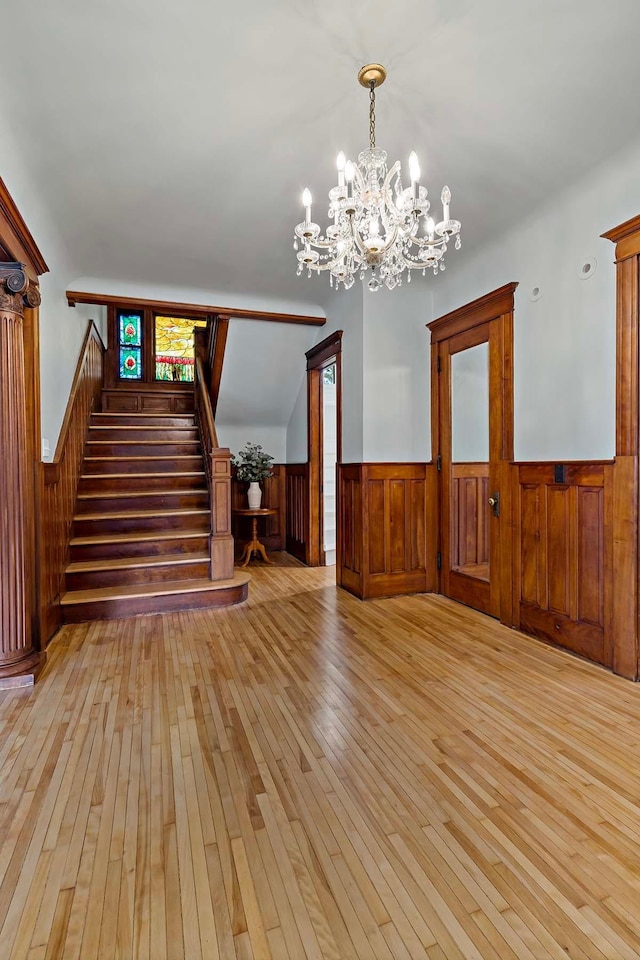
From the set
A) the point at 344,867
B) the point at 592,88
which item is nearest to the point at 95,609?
the point at 344,867

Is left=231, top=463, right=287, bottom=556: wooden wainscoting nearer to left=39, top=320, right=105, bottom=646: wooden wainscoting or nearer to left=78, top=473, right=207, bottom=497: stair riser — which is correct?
left=78, top=473, right=207, bottom=497: stair riser

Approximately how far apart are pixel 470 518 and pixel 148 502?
3.06 metres

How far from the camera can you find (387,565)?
14.1 ft

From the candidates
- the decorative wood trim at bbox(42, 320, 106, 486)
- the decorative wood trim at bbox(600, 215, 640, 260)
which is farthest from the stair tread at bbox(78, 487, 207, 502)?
the decorative wood trim at bbox(600, 215, 640, 260)

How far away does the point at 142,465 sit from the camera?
17.5ft

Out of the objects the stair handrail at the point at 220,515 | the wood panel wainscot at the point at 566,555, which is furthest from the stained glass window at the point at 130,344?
the wood panel wainscot at the point at 566,555

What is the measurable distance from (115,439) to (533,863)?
546 cm

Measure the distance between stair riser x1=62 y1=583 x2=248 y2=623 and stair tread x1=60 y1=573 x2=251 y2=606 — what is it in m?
0.03

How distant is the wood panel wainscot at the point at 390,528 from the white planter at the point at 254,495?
5.79 feet

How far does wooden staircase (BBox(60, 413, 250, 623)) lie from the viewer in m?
3.94

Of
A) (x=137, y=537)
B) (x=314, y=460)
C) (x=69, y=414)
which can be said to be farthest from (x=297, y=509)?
(x=69, y=414)

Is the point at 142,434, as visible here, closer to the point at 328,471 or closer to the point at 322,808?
the point at 328,471

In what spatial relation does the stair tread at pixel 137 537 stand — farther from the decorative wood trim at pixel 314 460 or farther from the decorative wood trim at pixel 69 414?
the decorative wood trim at pixel 314 460

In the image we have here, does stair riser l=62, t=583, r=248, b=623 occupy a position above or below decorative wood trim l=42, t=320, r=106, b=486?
below
